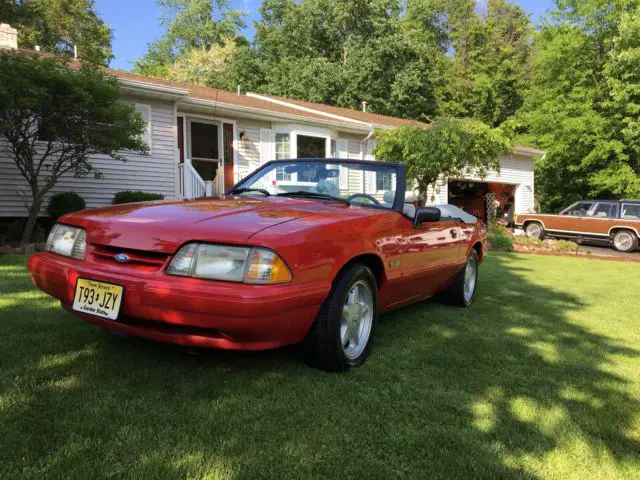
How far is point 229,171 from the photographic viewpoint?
1373 centimetres

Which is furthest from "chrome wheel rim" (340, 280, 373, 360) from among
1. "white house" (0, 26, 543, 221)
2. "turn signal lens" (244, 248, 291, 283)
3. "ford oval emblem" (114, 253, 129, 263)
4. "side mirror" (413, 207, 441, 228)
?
"white house" (0, 26, 543, 221)

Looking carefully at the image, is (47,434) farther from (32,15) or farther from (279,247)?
(32,15)

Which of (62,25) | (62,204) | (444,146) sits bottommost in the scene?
(62,204)

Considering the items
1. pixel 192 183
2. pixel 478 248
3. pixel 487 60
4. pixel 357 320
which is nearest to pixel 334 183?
pixel 357 320

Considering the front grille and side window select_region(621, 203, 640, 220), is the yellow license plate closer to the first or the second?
the front grille

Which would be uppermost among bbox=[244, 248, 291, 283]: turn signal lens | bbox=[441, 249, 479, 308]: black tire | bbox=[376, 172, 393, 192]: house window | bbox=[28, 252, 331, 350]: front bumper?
bbox=[376, 172, 393, 192]: house window

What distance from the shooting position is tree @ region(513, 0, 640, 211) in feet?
66.7

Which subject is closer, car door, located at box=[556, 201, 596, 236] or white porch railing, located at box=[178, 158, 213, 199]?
white porch railing, located at box=[178, 158, 213, 199]

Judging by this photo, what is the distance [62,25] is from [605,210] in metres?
32.3

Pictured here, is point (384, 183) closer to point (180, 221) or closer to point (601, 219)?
point (180, 221)

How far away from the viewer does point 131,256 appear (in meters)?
2.56

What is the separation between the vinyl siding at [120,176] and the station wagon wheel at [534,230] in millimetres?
12757

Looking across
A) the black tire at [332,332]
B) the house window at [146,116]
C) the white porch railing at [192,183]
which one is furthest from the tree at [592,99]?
the black tire at [332,332]

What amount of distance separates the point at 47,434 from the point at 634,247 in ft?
57.7
